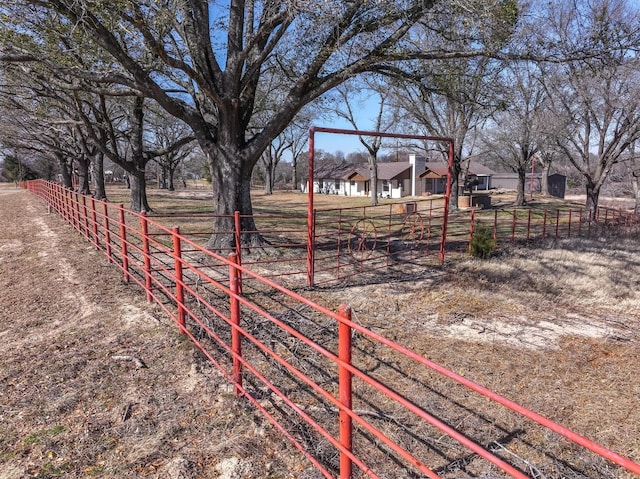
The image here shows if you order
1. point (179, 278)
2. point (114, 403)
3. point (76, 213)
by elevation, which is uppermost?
point (76, 213)

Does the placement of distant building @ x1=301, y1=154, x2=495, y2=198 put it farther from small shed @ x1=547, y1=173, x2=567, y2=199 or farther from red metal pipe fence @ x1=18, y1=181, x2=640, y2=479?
red metal pipe fence @ x1=18, y1=181, x2=640, y2=479

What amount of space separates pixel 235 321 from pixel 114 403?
1.34m

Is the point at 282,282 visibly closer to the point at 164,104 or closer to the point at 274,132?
the point at 274,132

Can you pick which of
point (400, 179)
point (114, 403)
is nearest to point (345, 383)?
point (114, 403)

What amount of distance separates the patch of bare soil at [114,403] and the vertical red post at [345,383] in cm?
67

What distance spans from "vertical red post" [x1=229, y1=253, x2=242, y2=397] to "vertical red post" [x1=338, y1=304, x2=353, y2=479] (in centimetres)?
120

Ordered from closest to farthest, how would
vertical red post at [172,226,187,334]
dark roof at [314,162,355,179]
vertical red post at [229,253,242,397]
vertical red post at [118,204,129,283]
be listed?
vertical red post at [229,253,242,397], vertical red post at [172,226,187,334], vertical red post at [118,204,129,283], dark roof at [314,162,355,179]

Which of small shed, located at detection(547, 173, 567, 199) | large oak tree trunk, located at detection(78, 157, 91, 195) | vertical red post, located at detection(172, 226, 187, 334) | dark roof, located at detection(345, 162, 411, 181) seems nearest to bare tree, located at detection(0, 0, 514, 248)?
vertical red post, located at detection(172, 226, 187, 334)

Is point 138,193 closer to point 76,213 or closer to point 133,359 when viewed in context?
point 76,213

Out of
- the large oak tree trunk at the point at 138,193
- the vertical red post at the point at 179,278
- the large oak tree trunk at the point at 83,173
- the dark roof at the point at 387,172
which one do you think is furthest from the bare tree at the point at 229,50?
the dark roof at the point at 387,172

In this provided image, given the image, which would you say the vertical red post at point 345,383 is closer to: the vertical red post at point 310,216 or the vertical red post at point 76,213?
the vertical red post at point 310,216

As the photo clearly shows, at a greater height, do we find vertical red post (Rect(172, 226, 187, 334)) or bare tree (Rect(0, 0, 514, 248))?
bare tree (Rect(0, 0, 514, 248))

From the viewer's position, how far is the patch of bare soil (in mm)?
2918

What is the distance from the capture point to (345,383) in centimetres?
226
